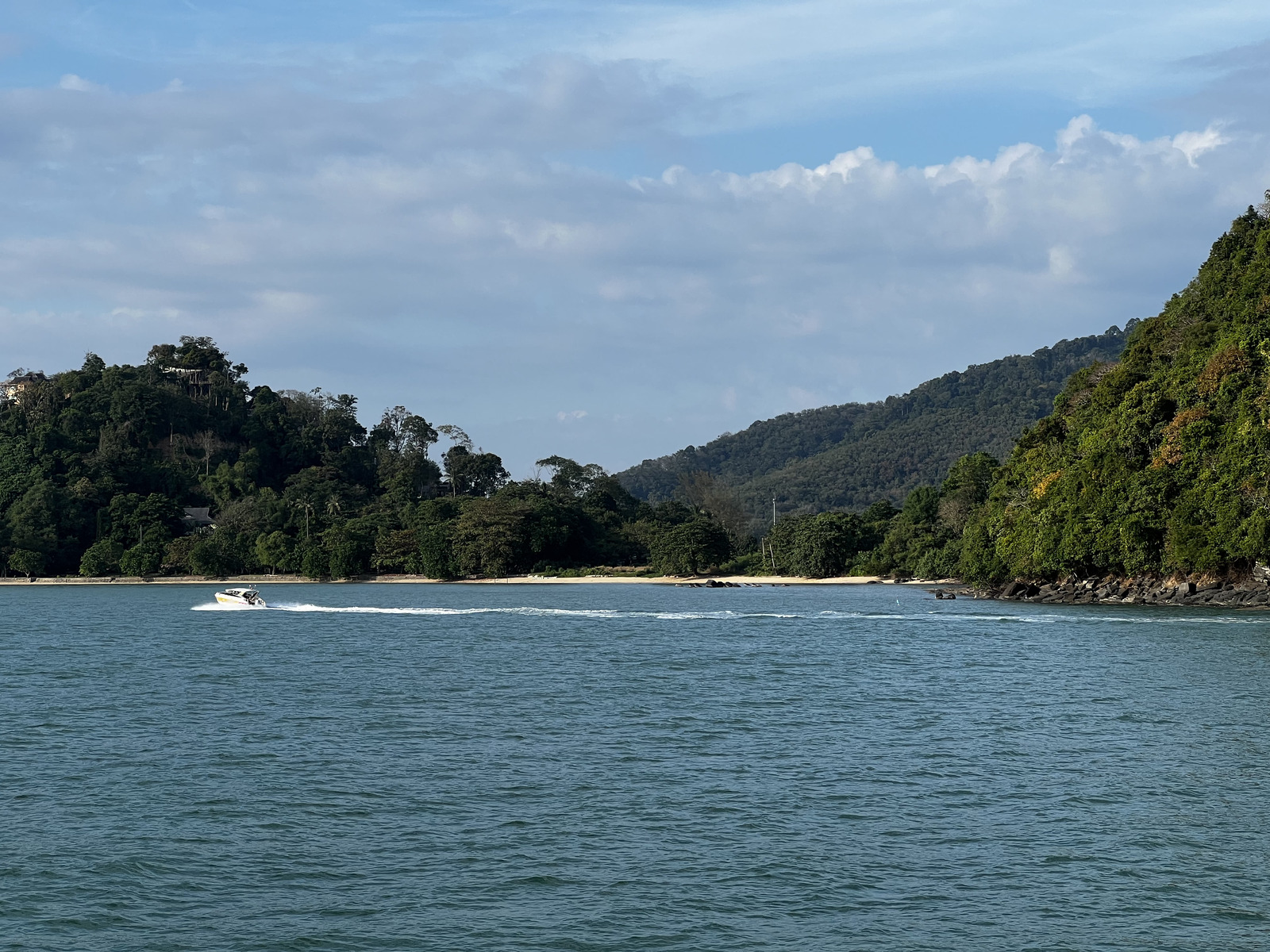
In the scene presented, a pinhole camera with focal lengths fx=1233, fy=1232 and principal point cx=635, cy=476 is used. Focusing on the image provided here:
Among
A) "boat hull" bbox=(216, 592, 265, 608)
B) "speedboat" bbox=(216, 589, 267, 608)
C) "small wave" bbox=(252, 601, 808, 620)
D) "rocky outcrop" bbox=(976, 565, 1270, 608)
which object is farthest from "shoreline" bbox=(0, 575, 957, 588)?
"speedboat" bbox=(216, 589, 267, 608)

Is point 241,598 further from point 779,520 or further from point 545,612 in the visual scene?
point 779,520

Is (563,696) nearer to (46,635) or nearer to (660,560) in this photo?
(46,635)

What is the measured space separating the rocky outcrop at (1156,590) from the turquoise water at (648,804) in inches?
750

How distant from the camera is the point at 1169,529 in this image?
215 ft

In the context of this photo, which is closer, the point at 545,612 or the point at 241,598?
the point at 545,612

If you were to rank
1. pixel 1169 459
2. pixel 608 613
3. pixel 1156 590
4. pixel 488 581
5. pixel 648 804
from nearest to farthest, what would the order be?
pixel 648 804, pixel 1169 459, pixel 1156 590, pixel 608 613, pixel 488 581

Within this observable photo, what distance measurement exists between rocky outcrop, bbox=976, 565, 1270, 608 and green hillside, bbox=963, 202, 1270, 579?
2.50 ft

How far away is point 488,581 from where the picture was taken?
15062 cm

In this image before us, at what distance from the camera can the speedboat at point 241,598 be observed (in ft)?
293

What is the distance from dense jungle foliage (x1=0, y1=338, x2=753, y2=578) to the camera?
150500 millimetres

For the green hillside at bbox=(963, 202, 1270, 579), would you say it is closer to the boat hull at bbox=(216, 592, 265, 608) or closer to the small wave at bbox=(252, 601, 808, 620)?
the small wave at bbox=(252, 601, 808, 620)

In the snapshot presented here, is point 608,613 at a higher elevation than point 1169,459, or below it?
below

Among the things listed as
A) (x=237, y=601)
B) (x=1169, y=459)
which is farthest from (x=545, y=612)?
(x=1169, y=459)

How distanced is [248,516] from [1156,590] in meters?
127
